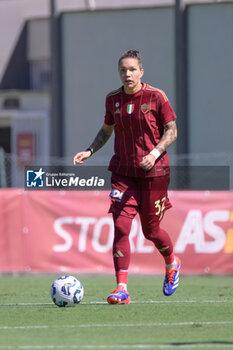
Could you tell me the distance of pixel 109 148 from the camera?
2431 centimetres

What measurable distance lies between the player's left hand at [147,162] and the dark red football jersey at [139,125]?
0.23 meters

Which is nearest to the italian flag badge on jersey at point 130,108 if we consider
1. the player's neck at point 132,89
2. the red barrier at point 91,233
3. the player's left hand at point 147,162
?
the player's neck at point 132,89

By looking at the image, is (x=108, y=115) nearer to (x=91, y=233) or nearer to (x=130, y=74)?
(x=130, y=74)

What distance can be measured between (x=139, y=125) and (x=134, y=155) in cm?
26

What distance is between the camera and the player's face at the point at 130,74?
818 cm

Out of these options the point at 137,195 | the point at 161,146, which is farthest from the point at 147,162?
the point at 137,195

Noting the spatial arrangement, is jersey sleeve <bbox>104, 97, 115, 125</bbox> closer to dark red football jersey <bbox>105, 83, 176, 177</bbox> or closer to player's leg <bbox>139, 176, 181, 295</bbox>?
dark red football jersey <bbox>105, 83, 176, 177</bbox>

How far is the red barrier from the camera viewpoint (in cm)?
1427

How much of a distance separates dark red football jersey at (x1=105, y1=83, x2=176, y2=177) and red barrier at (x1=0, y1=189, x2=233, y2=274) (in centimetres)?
603

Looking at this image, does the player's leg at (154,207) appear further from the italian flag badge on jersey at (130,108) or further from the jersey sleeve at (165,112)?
the italian flag badge on jersey at (130,108)

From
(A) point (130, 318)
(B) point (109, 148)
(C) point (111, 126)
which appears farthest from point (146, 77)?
(A) point (130, 318)

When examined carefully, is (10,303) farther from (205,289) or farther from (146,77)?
(146,77)

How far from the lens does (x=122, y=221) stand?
8.26 meters

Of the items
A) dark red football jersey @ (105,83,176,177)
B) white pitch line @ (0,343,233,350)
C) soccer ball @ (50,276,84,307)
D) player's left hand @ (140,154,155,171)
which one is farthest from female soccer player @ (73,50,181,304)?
white pitch line @ (0,343,233,350)
